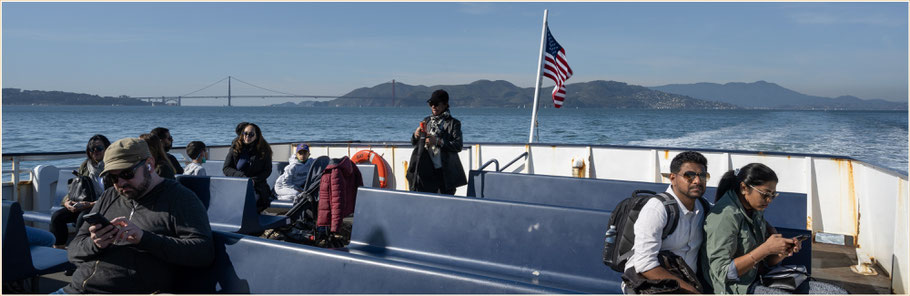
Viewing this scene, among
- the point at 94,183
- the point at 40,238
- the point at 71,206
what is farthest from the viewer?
the point at 94,183

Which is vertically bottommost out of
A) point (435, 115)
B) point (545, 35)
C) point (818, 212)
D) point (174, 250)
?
point (818, 212)

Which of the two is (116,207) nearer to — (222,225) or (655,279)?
(222,225)

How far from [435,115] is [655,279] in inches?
119

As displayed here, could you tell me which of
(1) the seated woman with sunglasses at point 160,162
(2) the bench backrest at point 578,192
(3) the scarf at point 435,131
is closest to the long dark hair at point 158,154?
(1) the seated woman with sunglasses at point 160,162

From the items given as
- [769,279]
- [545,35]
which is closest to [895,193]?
[769,279]

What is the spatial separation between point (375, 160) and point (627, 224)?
631 centimetres

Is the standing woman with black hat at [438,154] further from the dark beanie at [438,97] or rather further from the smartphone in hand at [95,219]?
the smartphone in hand at [95,219]

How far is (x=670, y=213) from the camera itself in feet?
8.47

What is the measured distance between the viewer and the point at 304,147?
20.9ft

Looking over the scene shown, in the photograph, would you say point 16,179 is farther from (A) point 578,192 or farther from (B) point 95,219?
(A) point 578,192

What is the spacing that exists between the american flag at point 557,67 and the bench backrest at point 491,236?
704cm

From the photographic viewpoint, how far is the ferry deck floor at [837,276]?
437 centimetres

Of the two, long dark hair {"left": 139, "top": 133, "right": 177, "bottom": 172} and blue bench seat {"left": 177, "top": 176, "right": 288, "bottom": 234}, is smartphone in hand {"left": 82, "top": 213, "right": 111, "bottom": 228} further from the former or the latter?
blue bench seat {"left": 177, "top": 176, "right": 288, "bottom": 234}

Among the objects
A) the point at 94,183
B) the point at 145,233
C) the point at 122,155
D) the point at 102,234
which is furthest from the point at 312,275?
the point at 94,183
